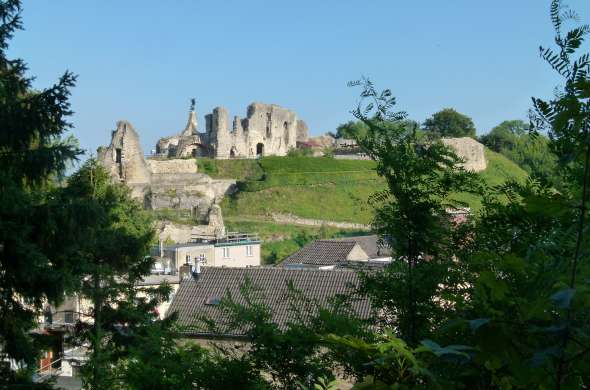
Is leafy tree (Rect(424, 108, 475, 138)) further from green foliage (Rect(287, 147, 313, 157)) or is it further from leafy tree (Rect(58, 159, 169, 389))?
leafy tree (Rect(58, 159, 169, 389))

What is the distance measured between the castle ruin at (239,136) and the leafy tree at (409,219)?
57703 millimetres

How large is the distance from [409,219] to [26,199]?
263 inches

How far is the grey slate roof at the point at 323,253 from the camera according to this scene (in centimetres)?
3216

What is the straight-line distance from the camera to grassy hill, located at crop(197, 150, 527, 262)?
5159 cm

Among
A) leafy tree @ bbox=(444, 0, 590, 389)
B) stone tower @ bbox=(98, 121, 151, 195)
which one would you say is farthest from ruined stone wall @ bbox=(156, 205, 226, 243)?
leafy tree @ bbox=(444, 0, 590, 389)

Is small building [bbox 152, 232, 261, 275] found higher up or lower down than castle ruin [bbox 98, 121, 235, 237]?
lower down

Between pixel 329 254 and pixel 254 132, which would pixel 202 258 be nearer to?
pixel 329 254

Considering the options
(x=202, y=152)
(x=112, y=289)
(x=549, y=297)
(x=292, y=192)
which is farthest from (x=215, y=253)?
(x=549, y=297)

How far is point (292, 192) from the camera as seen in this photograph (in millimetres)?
57156

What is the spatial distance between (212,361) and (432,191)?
94.7 inches

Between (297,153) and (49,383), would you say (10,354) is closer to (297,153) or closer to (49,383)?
(49,383)

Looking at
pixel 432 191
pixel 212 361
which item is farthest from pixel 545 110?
pixel 212 361

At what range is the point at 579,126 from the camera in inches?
104

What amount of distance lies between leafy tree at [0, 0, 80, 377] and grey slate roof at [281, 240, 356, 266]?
67.3ft
